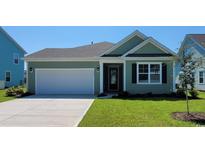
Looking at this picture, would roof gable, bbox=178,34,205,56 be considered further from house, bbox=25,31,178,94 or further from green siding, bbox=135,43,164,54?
house, bbox=25,31,178,94

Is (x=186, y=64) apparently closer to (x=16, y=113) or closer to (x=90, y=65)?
(x=16, y=113)

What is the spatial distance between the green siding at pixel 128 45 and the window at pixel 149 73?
6.68 feet

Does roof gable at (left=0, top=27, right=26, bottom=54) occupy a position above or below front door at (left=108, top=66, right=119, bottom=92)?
above

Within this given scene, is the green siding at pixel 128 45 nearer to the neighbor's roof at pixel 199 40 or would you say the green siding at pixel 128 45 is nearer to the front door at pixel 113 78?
the front door at pixel 113 78

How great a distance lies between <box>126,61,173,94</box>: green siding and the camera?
71.0 ft

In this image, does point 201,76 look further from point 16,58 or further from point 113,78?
point 16,58

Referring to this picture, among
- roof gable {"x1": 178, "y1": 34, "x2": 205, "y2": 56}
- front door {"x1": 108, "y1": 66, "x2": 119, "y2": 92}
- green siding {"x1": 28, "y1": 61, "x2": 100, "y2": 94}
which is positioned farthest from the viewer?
roof gable {"x1": 178, "y1": 34, "x2": 205, "y2": 56}

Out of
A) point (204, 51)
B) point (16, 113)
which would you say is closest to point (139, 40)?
point (204, 51)

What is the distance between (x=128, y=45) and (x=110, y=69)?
7.92 ft

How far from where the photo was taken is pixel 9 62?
119ft

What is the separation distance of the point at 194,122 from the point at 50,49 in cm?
1955

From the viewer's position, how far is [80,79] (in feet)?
77.7

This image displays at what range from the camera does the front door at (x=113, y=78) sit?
78.0 ft

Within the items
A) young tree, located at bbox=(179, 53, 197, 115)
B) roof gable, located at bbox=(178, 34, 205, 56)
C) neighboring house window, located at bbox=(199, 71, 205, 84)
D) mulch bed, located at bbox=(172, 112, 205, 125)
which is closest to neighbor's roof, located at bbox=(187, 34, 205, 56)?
roof gable, located at bbox=(178, 34, 205, 56)
